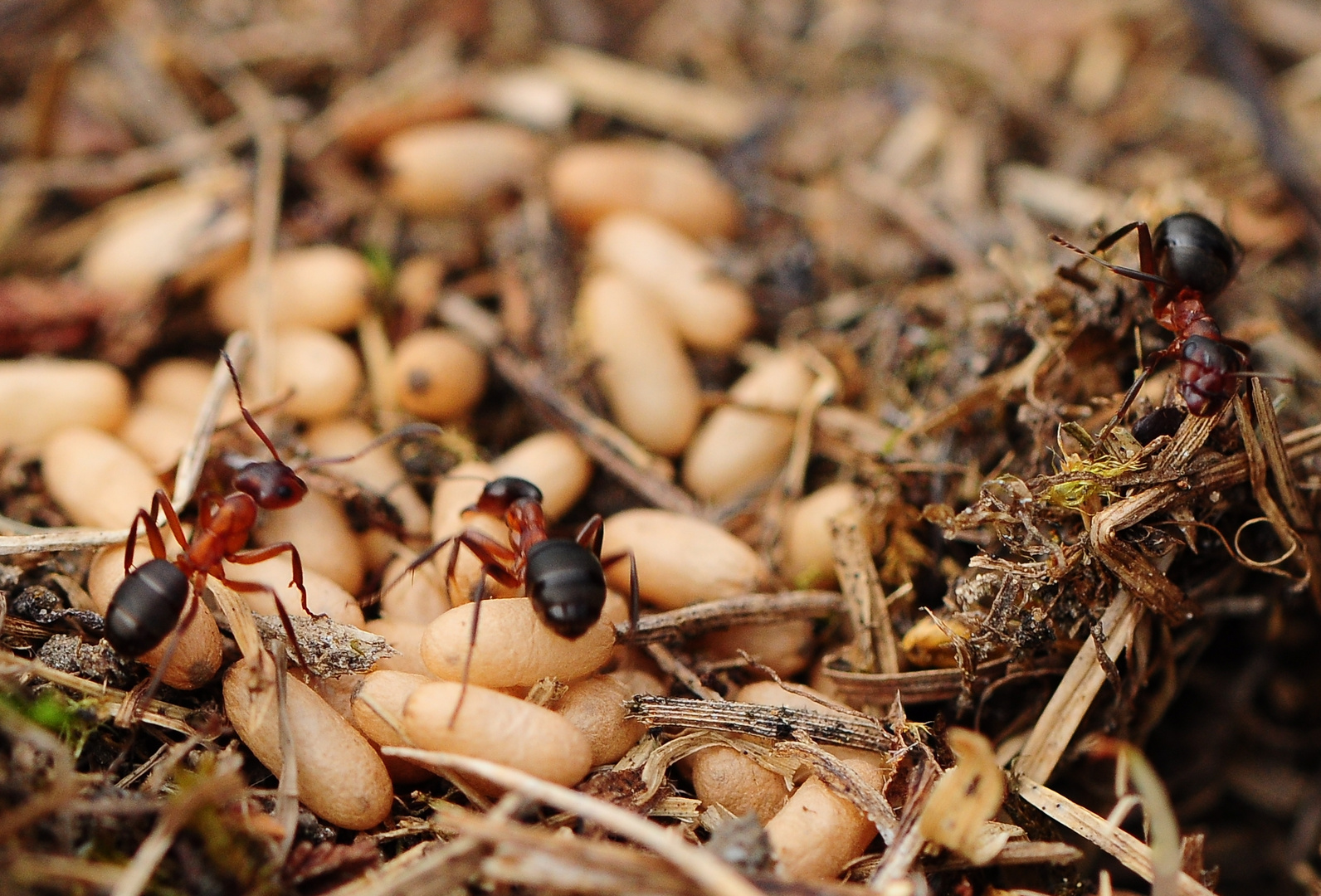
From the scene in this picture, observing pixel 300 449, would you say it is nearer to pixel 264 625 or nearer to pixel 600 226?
pixel 264 625

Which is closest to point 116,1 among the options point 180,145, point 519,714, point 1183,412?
point 180,145

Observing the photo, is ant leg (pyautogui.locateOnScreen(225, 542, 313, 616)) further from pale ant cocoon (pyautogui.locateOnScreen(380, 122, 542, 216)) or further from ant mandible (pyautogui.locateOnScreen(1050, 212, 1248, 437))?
ant mandible (pyautogui.locateOnScreen(1050, 212, 1248, 437))

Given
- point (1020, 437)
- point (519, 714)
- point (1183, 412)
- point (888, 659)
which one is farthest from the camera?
point (1020, 437)

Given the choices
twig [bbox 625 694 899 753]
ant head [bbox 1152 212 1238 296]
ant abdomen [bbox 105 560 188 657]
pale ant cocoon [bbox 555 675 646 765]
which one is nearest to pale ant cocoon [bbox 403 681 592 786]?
pale ant cocoon [bbox 555 675 646 765]

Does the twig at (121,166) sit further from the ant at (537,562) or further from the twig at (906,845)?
the twig at (906,845)

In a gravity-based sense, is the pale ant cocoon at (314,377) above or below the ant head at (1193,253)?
below

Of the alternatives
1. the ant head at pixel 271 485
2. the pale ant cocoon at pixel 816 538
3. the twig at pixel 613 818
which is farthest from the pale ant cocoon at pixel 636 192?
the twig at pixel 613 818

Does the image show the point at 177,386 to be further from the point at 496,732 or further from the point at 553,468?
the point at 496,732
